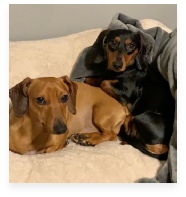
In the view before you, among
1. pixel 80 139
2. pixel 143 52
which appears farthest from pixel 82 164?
pixel 143 52

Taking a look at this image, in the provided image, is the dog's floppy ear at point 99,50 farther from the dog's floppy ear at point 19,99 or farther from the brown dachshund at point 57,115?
the dog's floppy ear at point 19,99

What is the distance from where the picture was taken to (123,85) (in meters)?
2.48

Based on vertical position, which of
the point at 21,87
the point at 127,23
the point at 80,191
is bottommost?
the point at 80,191

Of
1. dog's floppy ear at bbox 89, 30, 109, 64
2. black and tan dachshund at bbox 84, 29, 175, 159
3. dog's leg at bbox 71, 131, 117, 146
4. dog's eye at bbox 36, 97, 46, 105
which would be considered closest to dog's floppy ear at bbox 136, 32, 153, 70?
black and tan dachshund at bbox 84, 29, 175, 159

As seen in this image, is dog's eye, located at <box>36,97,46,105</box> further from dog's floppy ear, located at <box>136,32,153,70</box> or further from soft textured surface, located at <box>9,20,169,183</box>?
dog's floppy ear, located at <box>136,32,153,70</box>

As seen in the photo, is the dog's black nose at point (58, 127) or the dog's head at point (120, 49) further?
the dog's head at point (120, 49)

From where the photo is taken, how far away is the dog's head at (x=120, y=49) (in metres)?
2.32

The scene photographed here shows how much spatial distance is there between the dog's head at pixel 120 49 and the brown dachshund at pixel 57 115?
0.64 ft

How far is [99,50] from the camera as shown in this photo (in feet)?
8.01

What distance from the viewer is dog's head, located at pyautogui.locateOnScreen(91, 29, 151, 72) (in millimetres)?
2320

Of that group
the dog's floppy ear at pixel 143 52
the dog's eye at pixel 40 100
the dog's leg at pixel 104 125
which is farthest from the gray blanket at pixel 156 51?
the dog's eye at pixel 40 100
